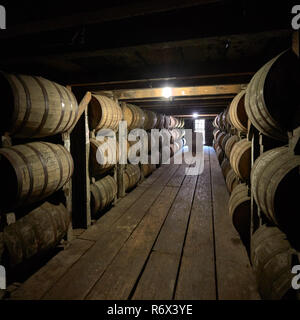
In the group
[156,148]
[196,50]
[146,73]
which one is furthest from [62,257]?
[156,148]

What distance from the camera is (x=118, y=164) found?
18.7 feet

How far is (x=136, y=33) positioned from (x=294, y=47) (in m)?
1.36

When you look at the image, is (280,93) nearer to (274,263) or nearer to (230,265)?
(274,263)

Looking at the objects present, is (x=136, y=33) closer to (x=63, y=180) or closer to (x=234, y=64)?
(x=234, y=64)

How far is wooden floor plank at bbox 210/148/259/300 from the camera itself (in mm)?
2340

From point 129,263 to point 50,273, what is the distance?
96 centimetres

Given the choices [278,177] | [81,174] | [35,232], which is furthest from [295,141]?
[81,174]

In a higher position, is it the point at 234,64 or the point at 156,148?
the point at 234,64

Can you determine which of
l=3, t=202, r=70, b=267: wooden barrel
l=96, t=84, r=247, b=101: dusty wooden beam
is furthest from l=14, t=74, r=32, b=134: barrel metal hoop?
l=96, t=84, r=247, b=101: dusty wooden beam

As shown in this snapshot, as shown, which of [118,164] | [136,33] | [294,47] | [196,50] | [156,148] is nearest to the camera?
[294,47]

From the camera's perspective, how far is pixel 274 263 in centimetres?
191

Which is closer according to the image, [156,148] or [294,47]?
[294,47]

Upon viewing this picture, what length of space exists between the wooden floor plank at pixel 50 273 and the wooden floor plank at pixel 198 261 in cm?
141

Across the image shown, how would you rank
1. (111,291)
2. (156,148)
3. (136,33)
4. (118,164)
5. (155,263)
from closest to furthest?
(136,33) < (111,291) < (155,263) < (118,164) < (156,148)
